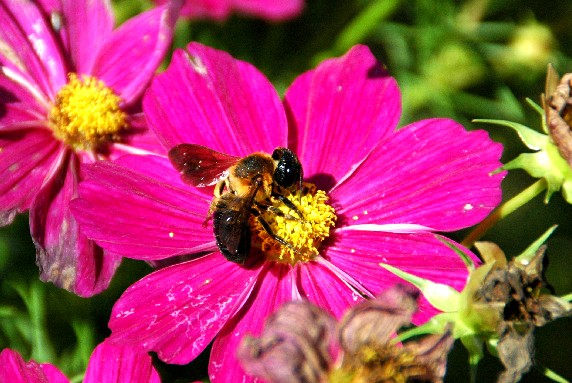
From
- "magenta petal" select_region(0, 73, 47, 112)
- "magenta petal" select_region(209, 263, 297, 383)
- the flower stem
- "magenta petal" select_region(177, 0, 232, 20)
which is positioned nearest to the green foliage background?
"magenta petal" select_region(177, 0, 232, 20)

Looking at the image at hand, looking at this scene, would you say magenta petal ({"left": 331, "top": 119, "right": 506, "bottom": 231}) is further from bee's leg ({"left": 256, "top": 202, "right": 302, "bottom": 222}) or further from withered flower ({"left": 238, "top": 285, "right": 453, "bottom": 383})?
withered flower ({"left": 238, "top": 285, "right": 453, "bottom": 383})

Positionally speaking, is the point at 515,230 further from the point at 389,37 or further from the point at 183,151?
the point at 183,151

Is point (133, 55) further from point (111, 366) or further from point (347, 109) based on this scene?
point (111, 366)

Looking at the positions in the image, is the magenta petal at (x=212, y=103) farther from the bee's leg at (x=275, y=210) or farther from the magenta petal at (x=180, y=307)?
the magenta petal at (x=180, y=307)

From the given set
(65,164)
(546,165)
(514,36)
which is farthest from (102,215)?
(514,36)

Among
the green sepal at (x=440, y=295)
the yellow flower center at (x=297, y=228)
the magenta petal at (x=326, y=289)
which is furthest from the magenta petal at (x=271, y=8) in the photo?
the green sepal at (x=440, y=295)

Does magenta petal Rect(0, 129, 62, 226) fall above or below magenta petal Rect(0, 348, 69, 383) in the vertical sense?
above

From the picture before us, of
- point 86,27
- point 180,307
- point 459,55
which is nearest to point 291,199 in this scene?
point 180,307
